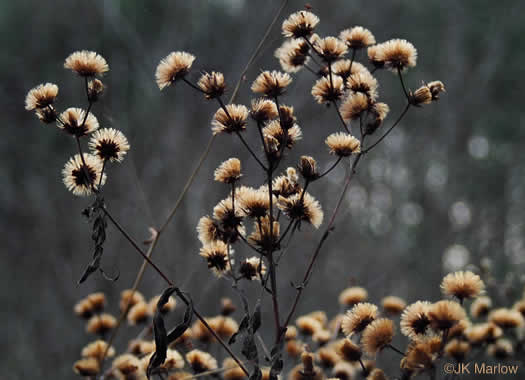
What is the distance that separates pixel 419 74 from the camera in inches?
285

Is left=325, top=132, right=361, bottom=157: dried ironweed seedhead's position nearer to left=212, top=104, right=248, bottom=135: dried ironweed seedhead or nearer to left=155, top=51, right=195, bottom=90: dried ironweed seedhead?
left=212, top=104, right=248, bottom=135: dried ironweed seedhead

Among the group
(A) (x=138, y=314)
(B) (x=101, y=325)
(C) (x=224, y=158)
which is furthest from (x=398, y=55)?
(C) (x=224, y=158)

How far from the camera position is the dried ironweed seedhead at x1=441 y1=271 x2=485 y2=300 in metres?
0.82

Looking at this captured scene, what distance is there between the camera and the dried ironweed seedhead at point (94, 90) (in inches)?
35.0

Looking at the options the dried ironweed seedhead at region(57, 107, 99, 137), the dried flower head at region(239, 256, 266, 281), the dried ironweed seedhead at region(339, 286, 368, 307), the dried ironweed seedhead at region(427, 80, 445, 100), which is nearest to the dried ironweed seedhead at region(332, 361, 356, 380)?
the dried ironweed seedhead at region(339, 286, 368, 307)

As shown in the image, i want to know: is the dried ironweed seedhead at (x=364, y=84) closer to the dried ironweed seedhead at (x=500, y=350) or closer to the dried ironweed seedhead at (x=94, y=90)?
the dried ironweed seedhead at (x=94, y=90)

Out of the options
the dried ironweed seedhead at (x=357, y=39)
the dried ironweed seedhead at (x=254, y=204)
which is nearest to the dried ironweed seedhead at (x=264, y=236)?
the dried ironweed seedhead at (x=254, y=204)

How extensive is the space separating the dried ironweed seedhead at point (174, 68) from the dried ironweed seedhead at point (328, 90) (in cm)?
22

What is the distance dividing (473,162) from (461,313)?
672 centimetres

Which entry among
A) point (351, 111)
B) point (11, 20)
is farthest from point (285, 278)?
point (351, 111)

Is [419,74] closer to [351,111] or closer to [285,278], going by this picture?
[285,278]

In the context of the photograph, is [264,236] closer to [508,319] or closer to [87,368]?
[87,368]

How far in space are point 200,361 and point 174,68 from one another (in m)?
0.54

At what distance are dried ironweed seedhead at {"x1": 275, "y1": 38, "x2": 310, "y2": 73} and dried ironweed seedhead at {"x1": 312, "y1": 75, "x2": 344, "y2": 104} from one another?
0.25ft
